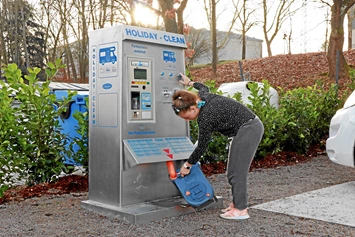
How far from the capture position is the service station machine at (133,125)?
503 cm

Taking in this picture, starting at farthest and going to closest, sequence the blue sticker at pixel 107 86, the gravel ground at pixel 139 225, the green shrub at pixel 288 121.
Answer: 1. the green shrub at pixel 288 121
2. the blue sticker at pixel 107 86
3. the gravel ground at pixel 139 225

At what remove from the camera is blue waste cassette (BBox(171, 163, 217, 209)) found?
507cm

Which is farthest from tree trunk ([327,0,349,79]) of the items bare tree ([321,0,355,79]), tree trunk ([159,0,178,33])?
tree trunk ([159,0,178,33])

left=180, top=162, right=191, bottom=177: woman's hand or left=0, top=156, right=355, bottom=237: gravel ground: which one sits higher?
left=180, top=162, right=191, bottom=177: woman's hand

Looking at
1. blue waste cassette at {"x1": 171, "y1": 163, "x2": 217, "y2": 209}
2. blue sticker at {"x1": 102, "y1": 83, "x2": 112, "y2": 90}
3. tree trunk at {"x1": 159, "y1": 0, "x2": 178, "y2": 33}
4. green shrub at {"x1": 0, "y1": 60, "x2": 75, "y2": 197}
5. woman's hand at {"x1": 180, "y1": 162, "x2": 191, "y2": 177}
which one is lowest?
blue waste cassette at {"x1": 171, "y1": 163, "x2": 217, "y2": 209}

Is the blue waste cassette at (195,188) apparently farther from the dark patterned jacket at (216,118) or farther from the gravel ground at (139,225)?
the dark patterned jacket at (216,118)

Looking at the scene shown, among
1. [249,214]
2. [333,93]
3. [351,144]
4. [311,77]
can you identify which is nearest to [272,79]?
[311,77]

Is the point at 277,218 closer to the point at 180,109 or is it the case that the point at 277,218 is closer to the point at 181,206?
the point at 181,206

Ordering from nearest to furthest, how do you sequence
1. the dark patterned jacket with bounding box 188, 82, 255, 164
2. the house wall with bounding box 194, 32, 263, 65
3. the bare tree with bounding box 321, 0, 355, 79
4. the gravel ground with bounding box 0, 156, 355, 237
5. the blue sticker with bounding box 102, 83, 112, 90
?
the gravel ground with bounding box 0, 156, 355, 237 → the dark patterned jacket with bounding box 188, 82, 255, 164 → the blue sticker with bounding box 102, 83, 112, 90 → the bare tree with bounding box 321, 0, 355, 79 → the house wall with bounding box 194, 32, 263, 65

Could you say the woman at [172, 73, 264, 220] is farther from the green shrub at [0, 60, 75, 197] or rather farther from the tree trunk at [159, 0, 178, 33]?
the tree trunk at [159, 0, 178, 33]

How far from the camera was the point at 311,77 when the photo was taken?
21.7 meters

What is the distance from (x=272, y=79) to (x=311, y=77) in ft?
6.95

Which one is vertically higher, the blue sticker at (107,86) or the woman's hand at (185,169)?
the blue sticker at (107,86)

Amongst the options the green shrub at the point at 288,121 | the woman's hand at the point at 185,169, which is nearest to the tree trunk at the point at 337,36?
the green shrub at the point at 288,121
